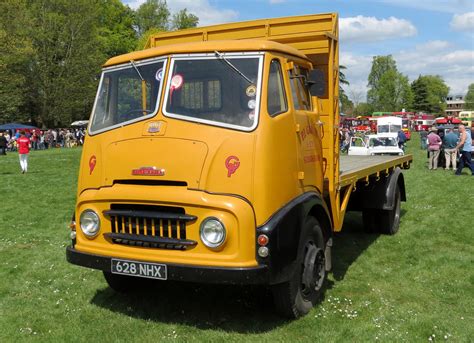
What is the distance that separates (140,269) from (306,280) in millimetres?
1563

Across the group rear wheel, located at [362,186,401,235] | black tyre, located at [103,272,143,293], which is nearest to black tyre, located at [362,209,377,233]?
rear wheel, located at [362,186,401,235]

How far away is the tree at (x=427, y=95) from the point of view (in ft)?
379

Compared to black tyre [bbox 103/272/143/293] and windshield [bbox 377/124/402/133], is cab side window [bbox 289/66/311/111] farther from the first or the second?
windshield [bbox 377/124/402/133]

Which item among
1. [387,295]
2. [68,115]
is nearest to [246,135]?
[387,295]

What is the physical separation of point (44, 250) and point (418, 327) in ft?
18.0

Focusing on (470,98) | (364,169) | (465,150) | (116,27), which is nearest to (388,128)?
(465,150)

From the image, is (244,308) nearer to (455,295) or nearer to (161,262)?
(161,262)

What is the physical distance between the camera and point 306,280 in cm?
491

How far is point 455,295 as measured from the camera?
5.61 metres

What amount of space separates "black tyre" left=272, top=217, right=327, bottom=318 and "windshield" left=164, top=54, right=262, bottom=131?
4.03ft

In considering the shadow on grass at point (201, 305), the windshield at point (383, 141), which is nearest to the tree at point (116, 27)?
the windshield at point (383, 141)

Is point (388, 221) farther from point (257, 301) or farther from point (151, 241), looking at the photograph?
point (151, 241)

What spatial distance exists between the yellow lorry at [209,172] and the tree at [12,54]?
1569 inches

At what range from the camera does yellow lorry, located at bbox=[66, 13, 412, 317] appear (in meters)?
4.25
